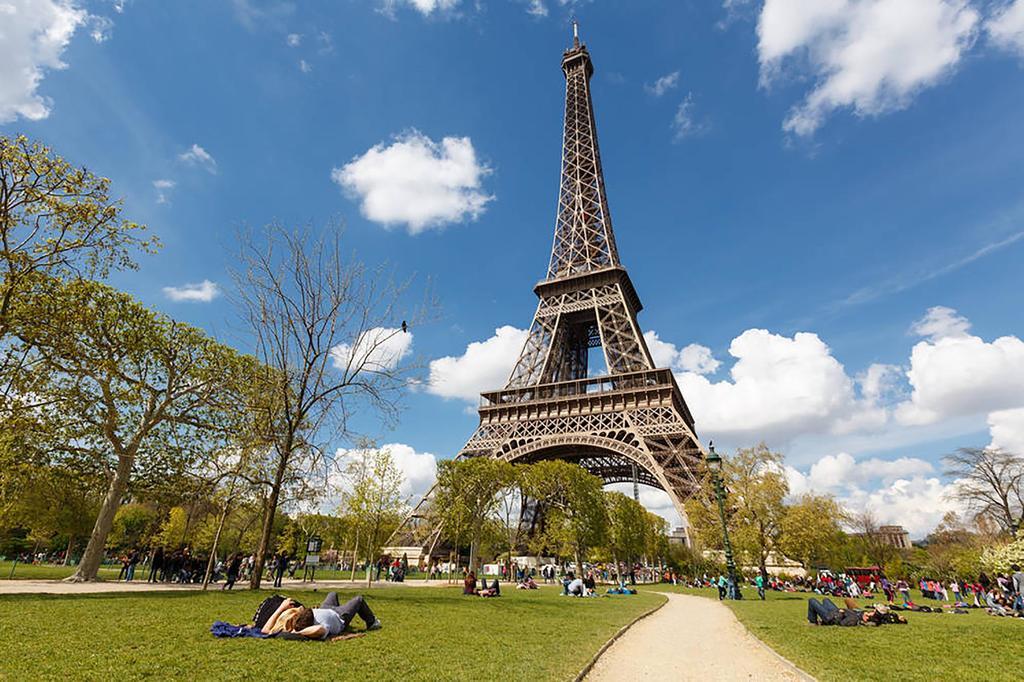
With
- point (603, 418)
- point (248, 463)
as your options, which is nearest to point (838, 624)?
point (248, 463)

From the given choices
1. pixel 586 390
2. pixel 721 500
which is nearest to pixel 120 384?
pixel 721 500

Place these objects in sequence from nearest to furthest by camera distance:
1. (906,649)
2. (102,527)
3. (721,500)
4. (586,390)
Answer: (906,649) → (102,527) → (721,500) → (586,390)

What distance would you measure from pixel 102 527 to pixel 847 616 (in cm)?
2442

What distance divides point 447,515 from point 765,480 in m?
19.4

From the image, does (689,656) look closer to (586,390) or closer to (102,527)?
(102,527)

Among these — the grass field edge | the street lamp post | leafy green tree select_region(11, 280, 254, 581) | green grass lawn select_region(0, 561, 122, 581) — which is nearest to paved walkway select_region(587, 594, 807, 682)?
the grass field edge

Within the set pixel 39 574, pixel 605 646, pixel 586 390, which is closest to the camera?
pixel 605 646

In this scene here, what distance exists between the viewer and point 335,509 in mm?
30891

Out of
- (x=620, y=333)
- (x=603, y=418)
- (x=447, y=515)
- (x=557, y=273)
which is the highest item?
(x=557, y=273)

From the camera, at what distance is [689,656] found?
29.8ft

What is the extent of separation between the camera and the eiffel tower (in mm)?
37844

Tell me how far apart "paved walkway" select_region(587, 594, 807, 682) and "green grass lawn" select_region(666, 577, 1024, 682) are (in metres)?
0.43

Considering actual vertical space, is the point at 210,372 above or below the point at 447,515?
above

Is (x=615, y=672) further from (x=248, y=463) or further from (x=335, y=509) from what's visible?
(x=335, y=509)
